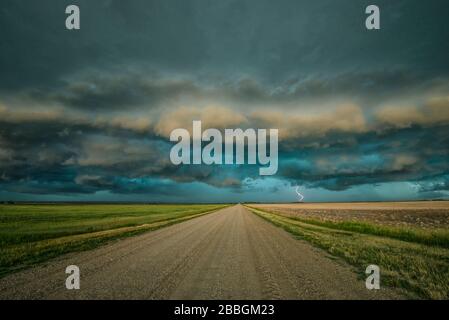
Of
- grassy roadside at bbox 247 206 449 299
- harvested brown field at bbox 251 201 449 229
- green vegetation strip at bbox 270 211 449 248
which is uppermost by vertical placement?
grassy roadside at bbox 247 206 449 299

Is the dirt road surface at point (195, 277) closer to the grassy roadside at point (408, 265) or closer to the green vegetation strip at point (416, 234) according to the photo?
the grassy roadside at point (408, 265)

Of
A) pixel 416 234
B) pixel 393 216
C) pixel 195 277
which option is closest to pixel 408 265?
pixel 195 277

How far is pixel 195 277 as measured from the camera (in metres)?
9.42

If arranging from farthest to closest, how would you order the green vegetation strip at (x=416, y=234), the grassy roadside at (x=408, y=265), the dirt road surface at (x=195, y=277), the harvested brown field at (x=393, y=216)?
the harvested brown field at (x=393, y=216)
the green vegetation strip at (x=416, y=234)
the grassy roadside at (x=408, y=265)
the dirt road surface at (x=195, y=277)

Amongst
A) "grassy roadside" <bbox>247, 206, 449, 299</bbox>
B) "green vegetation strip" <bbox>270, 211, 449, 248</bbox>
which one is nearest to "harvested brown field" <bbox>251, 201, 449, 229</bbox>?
"green vegetation strip" <bbox>270, 211, 449, 248</bbox>

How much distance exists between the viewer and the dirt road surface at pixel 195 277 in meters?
7.75

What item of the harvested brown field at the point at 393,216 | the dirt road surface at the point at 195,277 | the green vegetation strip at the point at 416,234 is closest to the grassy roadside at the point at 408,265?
the green vegetation strip at the point at 416,234

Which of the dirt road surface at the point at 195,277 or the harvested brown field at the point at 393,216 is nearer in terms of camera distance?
the dirt road surface at the point at 195,277

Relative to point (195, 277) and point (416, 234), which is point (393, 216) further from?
point (195, 277)

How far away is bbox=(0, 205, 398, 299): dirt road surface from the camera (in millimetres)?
7754

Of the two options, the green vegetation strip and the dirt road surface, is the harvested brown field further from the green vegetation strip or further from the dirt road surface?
the dirt road surface

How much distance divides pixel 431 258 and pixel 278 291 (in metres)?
8.96
